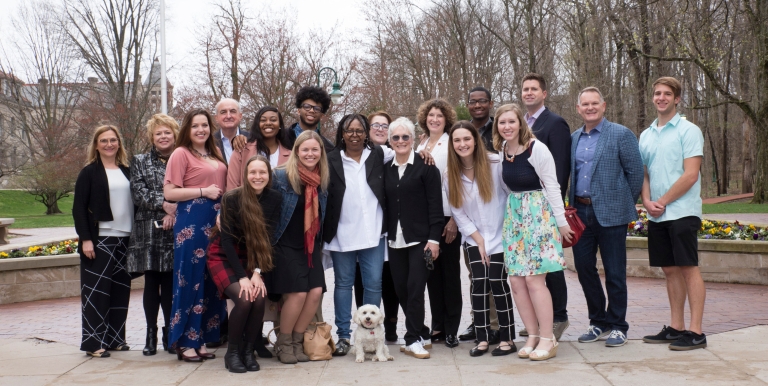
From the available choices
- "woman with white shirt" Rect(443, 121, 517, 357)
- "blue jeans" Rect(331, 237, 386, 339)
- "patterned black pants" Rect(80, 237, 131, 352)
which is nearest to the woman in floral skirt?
"patterned black pants" Rect(80, 237, 131, 352)

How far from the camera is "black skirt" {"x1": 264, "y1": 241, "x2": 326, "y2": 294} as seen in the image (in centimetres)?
523

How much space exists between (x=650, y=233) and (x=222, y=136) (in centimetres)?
389

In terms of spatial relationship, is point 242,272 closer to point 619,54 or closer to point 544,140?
point 544,140

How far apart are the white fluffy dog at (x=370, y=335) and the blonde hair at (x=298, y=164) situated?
1.05m

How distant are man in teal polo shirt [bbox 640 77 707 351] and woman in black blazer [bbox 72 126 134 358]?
4.48 meters

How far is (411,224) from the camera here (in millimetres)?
5391

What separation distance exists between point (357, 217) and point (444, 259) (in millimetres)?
835

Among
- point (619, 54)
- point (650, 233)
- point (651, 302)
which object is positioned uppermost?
point (619, 54)

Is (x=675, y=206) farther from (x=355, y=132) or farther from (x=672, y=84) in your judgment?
(x=355, y=132)

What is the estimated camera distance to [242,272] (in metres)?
5.08

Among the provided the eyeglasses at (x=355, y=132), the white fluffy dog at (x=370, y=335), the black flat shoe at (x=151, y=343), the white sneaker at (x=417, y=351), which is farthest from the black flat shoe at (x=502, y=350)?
the black flat shoe at (x=151, y=343)

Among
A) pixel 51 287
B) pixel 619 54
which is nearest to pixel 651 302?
pixel 51 287

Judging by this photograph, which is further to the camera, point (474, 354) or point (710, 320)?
point (710, 320)

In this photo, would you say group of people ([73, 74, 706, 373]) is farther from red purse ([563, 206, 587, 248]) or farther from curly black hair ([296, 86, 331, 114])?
curly black hair ([296, 86, 331, 114])
